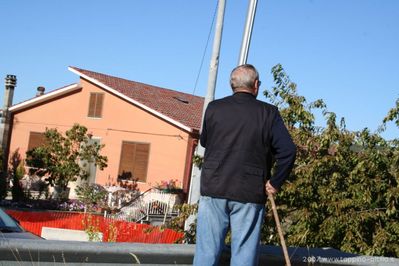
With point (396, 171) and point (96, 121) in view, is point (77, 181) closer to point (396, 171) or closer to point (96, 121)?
point (96, 121)

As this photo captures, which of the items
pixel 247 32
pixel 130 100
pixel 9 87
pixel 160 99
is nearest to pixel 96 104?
pixel 130 100

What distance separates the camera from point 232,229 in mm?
3578

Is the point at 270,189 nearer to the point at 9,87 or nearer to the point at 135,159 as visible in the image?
the point at 135,159

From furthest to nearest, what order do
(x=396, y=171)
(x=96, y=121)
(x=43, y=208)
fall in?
(x=96, y=121) < (x=43, y=208) < (x=396, y=171)

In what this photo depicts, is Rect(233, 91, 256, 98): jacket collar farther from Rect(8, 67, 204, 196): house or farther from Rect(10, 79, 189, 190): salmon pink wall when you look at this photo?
Rect(10, 79, 189, 190): salmon pink wall

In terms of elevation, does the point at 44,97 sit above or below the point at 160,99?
below

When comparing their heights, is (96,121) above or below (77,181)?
above

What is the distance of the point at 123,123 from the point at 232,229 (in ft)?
76.2

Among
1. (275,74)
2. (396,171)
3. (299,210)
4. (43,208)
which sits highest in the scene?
(275,74)

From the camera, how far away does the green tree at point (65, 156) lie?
24188 millimetres

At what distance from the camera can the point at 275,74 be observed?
299 inches

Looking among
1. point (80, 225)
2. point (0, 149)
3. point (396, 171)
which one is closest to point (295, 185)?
point (396, 171)

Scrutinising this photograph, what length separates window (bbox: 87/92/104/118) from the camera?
89.4 ft

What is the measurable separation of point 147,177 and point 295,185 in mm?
18999
